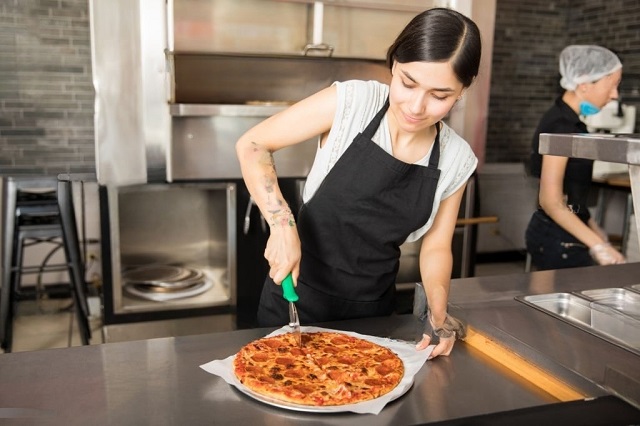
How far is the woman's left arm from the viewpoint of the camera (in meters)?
1.51

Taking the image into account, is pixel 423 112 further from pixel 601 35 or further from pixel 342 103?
pixel 601 35

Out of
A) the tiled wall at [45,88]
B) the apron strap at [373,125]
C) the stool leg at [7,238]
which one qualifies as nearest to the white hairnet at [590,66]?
the apron strap at [373,125]

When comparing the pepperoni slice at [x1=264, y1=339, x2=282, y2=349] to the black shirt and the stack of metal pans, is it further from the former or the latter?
the stack of metal pans

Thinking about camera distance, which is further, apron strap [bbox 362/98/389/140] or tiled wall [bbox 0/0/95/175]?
tiled wall [bbox 0/0/95/175]

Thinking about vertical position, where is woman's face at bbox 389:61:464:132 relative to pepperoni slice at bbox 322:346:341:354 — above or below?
above

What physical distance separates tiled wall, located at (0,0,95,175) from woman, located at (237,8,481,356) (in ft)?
9.94

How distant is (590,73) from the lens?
9.32 ft

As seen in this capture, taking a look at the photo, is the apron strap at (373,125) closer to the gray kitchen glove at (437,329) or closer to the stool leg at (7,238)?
the gray kitchen glove at (437,329)

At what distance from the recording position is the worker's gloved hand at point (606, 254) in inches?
91.2

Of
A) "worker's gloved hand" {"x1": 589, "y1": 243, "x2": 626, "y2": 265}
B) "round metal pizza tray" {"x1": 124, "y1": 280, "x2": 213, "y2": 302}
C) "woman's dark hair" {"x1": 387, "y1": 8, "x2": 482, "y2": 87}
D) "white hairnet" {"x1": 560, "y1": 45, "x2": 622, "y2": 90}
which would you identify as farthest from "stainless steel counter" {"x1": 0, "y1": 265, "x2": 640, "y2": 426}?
"round metal pizza tray" {"x1": 124, "y1": 280, "x2": 213, "y2": 302}

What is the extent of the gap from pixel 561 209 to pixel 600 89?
2.38ft

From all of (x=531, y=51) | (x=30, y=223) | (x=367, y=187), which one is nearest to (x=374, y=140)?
(x=367, y=187)

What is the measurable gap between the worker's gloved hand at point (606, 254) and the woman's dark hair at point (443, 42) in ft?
4.12

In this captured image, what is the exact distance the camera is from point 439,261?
5.37 feet
